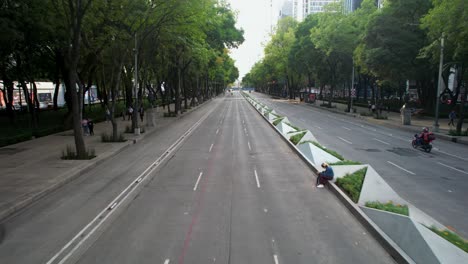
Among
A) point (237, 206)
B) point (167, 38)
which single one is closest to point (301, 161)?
point (237, 206)

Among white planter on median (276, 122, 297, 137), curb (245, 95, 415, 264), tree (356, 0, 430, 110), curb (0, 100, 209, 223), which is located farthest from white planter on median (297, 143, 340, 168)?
tree (356, 0, 430, 110)

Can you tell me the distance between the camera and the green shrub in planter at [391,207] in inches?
377

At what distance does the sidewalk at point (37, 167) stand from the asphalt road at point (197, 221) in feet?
1.57

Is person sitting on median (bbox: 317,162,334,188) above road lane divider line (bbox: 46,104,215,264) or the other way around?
above

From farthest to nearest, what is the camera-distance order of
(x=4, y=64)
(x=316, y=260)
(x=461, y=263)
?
(x=4, y=64)
(x=316, y=260)
(x=461, y=263)

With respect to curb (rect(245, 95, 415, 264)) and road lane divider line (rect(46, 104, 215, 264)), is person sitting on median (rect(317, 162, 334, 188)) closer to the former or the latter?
curb (rect(245, 95, 415, 264))

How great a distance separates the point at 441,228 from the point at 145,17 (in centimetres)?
2089

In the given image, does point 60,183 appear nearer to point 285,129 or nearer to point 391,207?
point 391,207

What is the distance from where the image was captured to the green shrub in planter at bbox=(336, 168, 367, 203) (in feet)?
39.8

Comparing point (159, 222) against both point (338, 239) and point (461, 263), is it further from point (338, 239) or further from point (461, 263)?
point (461, 263)

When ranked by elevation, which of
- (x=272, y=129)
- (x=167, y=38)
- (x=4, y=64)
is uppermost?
(x=167, y=38)

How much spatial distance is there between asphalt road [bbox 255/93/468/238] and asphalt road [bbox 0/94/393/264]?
10.2ft

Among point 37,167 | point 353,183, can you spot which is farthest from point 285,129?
point 37,167

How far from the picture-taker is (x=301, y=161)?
1953 cm
